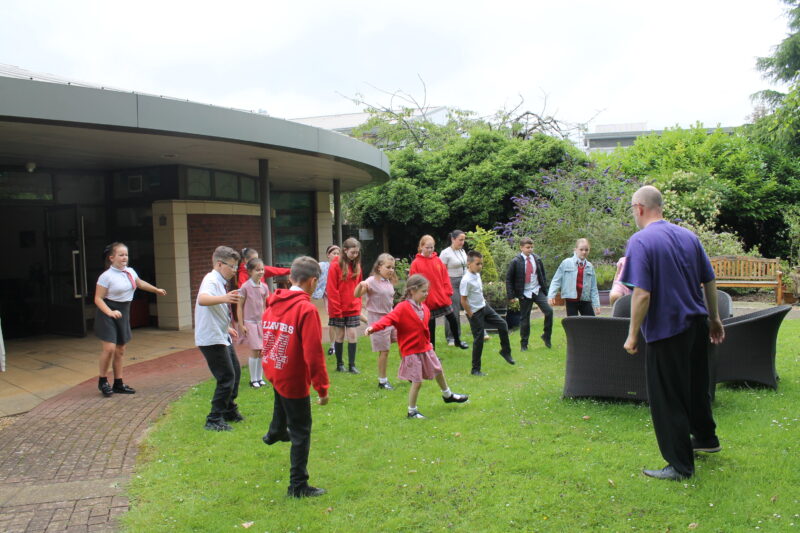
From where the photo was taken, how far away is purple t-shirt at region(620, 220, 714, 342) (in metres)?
3.84

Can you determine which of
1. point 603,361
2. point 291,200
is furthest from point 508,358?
point 291,200

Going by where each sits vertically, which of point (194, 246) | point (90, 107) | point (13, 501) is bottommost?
point (13, 501)

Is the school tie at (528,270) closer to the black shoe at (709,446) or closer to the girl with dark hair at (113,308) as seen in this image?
the black shoe at (709,446)

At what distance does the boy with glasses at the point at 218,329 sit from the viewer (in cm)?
531

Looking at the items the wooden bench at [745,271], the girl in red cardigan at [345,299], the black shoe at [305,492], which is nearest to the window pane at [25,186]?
the girl in red cardigan at [345,299]

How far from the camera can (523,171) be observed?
61.7ft

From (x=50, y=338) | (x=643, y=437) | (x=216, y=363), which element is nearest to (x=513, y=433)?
(x=643, y=437)

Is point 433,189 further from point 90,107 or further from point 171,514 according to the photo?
point 171,514

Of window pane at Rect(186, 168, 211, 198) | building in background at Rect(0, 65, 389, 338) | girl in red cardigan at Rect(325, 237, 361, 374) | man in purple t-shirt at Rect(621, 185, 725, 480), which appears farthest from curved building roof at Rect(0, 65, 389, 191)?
man in purple t-shirt at Rect(621, 185, 725, 480)

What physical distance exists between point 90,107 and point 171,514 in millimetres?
4661

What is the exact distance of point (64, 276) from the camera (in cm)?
1094

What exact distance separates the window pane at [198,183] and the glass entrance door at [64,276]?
6.44ft

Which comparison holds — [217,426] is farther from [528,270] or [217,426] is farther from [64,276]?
[64,276]

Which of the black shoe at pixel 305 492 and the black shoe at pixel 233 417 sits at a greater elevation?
the black shoe at pixel 233 417
